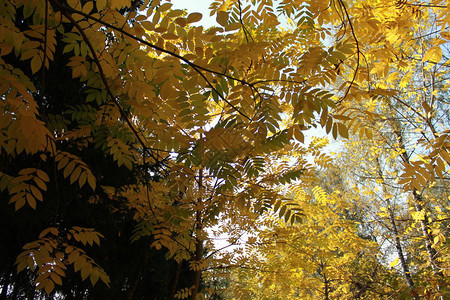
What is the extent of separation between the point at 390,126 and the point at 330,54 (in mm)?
7078

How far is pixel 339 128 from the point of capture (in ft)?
4.90

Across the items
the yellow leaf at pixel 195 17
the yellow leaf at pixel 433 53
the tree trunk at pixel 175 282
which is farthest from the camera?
the tree trunk at pixel 175 282

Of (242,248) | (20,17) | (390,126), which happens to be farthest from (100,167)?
(390,126)

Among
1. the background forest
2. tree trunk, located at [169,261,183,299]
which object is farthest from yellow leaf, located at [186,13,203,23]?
tree trunk, located at [169,261,183,299]

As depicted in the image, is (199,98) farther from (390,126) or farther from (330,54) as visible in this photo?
(390,126)

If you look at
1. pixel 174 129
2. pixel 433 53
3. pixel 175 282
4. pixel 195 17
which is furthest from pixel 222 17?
pixel 175 282

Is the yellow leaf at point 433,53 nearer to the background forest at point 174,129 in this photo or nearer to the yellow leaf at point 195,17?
the background forest at point 174,129

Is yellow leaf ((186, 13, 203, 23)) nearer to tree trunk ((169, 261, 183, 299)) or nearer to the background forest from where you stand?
the background forest

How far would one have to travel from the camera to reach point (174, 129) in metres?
1.86

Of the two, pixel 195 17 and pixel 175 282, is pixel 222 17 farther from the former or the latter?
pixel 175 282

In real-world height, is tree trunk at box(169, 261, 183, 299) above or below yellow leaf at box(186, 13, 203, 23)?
below

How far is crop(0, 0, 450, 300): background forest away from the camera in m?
1.52

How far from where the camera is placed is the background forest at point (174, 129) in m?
1.52

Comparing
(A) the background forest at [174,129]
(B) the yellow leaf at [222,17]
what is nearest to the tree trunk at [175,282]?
(A) the background forest at [174,129]
